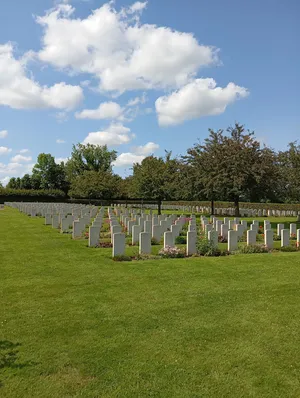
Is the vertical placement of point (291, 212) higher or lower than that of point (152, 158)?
lower

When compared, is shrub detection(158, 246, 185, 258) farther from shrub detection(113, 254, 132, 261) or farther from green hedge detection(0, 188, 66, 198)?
green hedge detection(0, 188, 66, 198)

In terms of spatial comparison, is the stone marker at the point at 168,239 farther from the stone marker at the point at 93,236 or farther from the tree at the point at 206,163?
the tree at the point at 206,163

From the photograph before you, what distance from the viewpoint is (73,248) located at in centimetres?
1105

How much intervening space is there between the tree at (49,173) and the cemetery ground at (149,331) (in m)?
76.9

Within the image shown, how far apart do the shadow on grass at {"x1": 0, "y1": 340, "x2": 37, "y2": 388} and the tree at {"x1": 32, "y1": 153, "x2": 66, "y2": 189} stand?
264ft

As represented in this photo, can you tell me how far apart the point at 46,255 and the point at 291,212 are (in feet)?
109

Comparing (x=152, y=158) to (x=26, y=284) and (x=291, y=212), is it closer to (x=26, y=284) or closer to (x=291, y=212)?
(x=291, y=212)

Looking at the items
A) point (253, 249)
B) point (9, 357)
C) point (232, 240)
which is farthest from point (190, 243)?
point (9, 357)

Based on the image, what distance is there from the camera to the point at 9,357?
386 cm

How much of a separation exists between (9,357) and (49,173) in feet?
270

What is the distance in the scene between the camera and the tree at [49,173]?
8225cm

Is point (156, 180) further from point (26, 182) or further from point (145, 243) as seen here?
point (26, 182)

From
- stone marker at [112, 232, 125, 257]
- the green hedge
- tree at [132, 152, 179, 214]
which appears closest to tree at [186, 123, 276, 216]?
tree at [132, 152, 179, 214]

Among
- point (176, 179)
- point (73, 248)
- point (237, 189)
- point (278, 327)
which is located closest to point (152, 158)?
point (176, 179)
